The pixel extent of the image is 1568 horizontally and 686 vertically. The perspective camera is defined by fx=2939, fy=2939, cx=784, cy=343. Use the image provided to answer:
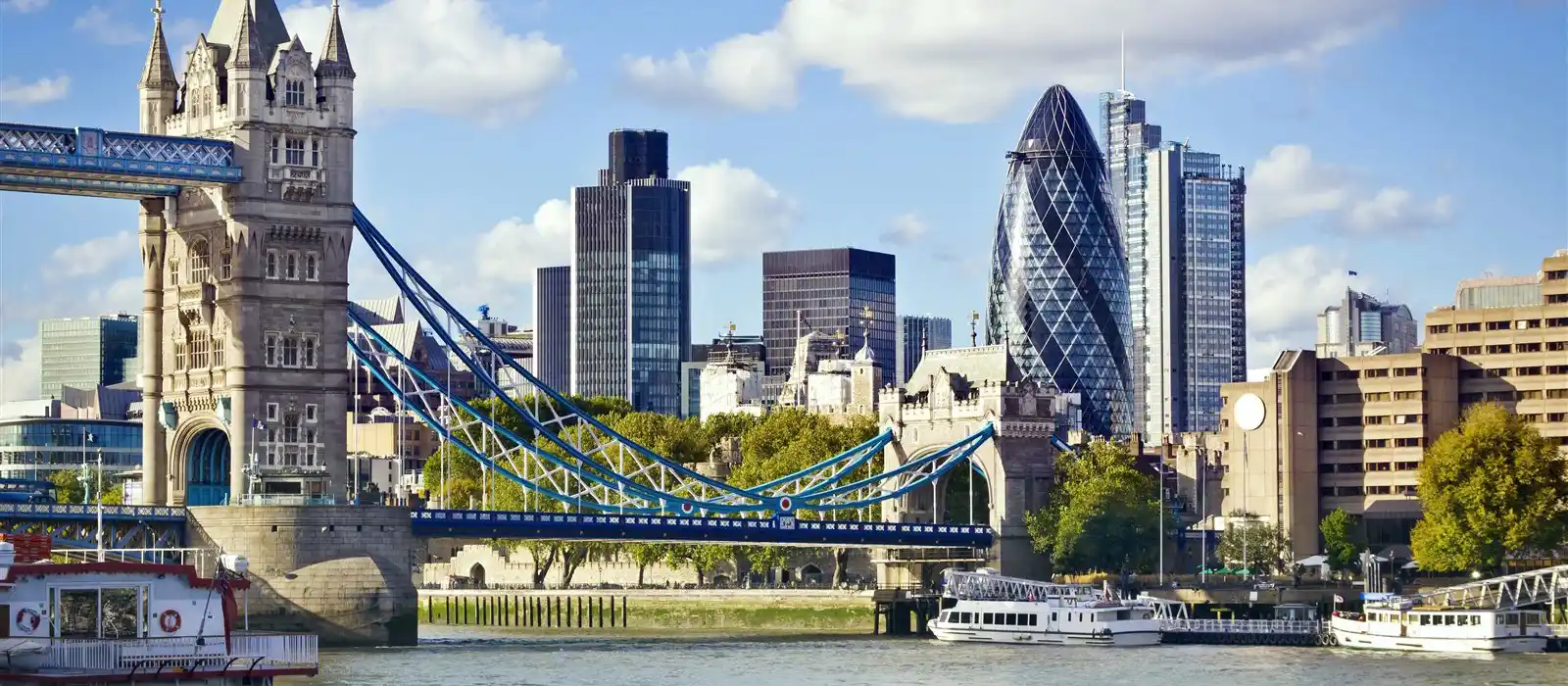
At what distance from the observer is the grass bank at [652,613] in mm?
141875

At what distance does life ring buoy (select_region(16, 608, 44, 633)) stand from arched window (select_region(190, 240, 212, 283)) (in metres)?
60.6

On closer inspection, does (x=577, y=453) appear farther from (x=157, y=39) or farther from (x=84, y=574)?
(x=84, y=574)

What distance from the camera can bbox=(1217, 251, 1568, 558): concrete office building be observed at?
159 metres

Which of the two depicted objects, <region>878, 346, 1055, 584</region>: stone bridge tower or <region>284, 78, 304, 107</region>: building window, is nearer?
<region>284, 78, 304, 107</region>: building window

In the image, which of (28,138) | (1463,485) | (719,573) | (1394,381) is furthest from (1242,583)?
(28,138)

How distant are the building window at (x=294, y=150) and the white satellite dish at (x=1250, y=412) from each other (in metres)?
59.8

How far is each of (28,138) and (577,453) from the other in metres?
33.8

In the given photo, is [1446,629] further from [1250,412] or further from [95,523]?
[95,523]

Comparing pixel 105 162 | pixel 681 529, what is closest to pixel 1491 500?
pixel 681 529

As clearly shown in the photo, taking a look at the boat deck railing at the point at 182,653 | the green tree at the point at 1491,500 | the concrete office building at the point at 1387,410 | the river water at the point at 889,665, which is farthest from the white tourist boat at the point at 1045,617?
the boat deck railing at the point at 182,653

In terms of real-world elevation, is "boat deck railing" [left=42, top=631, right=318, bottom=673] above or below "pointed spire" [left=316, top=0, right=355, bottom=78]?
below

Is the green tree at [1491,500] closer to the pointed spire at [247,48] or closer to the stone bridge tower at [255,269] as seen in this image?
the stone bridge tower at [255,269]

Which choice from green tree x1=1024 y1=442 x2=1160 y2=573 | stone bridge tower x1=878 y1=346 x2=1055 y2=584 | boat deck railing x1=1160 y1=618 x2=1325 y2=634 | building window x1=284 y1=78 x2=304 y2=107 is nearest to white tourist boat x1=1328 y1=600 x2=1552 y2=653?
boat deck railing x1=1160 y1=618 x2=1325 y2=634

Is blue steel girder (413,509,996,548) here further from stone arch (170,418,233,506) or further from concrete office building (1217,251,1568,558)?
concrete office building (1217,251,1568,558)
